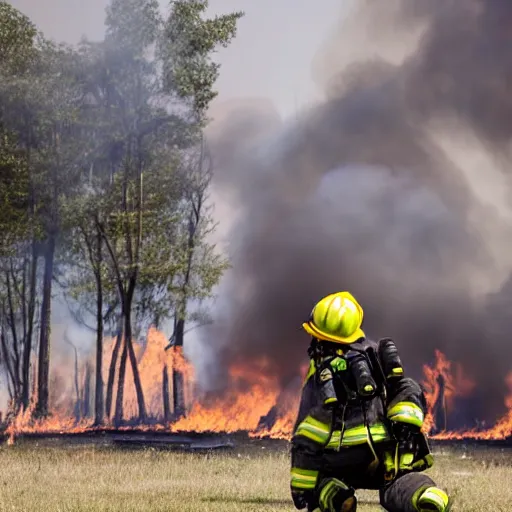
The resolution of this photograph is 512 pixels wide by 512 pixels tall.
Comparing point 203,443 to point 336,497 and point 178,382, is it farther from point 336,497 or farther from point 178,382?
point 336,497

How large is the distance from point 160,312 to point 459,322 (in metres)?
→ 10.9

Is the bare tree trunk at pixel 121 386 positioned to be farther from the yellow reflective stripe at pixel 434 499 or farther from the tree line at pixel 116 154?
the yellow reflective stripe at pixel 434 499

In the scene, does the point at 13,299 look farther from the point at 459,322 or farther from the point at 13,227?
the point at 459,322

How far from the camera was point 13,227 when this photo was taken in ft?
123

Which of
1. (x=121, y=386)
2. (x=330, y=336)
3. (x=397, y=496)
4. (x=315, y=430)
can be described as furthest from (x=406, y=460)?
(x=121, y=386)

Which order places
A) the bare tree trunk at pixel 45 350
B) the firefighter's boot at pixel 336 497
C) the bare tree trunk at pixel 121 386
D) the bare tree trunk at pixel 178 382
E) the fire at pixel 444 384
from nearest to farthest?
the firefighter's boot at pixel 336 497 → the fire at pixel 444 384 → the bare tree trunk at pixel 45 350 → the bare tree trunk at pixel 121 386 → the bare tree trunk at pixel 178 382

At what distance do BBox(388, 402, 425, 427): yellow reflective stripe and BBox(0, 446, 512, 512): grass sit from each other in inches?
248

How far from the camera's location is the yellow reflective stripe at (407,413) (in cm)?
666

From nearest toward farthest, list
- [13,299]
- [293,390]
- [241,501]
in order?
[241,501] → [293,390] → [13,299]

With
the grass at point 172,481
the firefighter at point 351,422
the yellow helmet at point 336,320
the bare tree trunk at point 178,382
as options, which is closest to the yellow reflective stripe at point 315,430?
the firefighter at point 351,422

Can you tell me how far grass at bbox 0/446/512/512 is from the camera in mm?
13383

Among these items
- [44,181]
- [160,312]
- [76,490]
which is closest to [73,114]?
[44,181]

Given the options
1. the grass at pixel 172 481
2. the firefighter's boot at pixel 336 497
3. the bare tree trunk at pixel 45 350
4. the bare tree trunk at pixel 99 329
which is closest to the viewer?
the firefighter's boot at pixel 336 497

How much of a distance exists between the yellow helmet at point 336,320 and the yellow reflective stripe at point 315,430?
1.67ft
